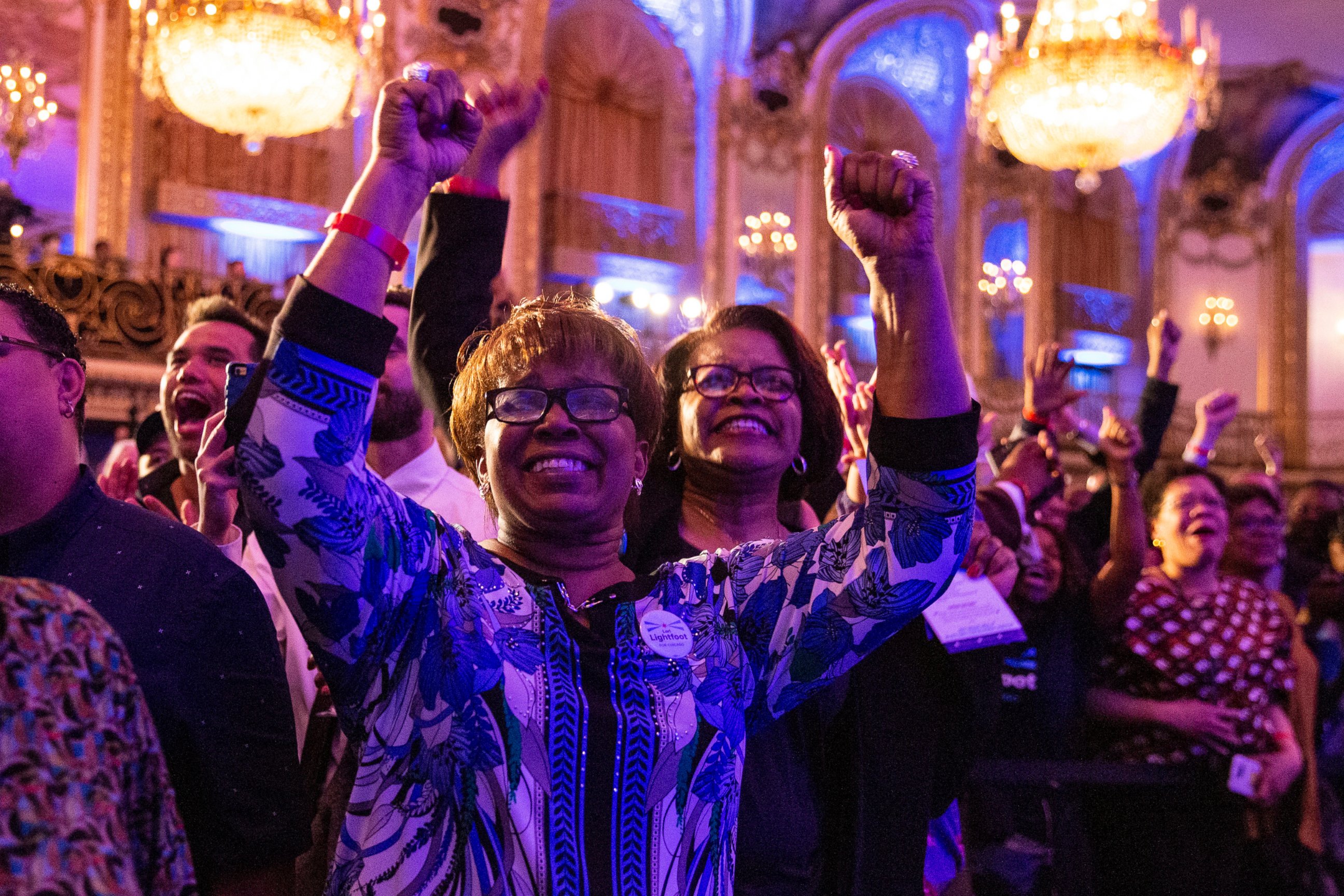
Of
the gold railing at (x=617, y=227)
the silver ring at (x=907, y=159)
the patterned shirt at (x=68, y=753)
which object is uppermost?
the gold railing at (x=617, y=227)

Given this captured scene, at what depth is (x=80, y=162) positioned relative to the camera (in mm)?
10625

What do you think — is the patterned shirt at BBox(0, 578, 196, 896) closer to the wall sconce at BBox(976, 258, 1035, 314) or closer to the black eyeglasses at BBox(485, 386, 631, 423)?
the black eyeglasses at BBox(485, 386, 631, 423)

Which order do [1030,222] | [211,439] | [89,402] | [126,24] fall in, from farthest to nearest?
[1030,222]
[126,24]
[89,402]
[211,439]

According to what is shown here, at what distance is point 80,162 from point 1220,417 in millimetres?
9780

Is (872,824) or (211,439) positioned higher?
(211,439)

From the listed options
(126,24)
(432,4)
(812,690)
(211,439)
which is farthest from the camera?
(432,4)

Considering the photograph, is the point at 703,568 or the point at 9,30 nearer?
the point at 703,568

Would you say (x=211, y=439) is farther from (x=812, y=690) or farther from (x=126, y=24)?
(x=126, y=24)

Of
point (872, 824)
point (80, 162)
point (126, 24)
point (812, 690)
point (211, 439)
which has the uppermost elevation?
point (126, 24)

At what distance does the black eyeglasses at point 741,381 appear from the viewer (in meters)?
2.11

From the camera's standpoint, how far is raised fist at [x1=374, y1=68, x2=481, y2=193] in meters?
1.22

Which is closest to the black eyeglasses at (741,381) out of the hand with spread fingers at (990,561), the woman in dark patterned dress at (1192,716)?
the hand with spread fingers at (990,561)

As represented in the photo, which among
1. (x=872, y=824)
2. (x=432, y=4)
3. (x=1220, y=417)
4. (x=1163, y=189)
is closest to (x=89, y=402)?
(x=432, y=4)

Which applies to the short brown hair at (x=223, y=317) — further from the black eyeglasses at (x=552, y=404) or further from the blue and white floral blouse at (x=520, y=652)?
the blue and white floral blouse at (x=520, y=652)
